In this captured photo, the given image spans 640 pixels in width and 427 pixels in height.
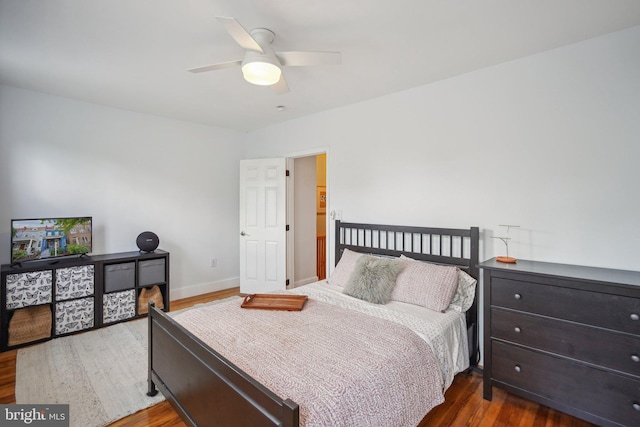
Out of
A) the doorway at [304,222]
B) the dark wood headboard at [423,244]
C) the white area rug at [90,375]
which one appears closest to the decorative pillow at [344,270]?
the dark wood headboard at [423,244]

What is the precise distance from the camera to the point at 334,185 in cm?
381

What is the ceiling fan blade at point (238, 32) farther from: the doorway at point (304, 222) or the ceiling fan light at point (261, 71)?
the doorway at point (304, 222)

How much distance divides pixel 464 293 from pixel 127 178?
13.8 ft

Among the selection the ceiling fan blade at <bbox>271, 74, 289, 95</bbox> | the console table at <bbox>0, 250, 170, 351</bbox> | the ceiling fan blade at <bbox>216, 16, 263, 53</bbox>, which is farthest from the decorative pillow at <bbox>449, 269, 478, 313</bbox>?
the console table at <bbox>0, 250, 170, 351</bbox>

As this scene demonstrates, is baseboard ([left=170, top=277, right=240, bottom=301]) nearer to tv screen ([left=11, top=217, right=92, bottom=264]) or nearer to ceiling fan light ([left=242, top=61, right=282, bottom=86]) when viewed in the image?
tv screen ([left=11, top=217, right=92, bottom=264])

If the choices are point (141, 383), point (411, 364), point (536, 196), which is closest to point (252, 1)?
point (411, 364)

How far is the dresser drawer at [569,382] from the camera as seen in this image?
171 centimetres

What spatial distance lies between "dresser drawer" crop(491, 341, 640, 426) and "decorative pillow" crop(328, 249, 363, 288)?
1.33 metres

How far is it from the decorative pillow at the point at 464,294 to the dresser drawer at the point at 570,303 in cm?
33

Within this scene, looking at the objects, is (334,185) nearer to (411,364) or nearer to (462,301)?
(462,301)

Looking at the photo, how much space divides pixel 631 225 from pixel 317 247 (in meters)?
4.07

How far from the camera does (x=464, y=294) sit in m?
2.51

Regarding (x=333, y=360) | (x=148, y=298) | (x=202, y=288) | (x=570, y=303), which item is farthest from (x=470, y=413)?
(x=202, y=288)

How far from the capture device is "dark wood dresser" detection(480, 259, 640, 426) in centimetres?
171
